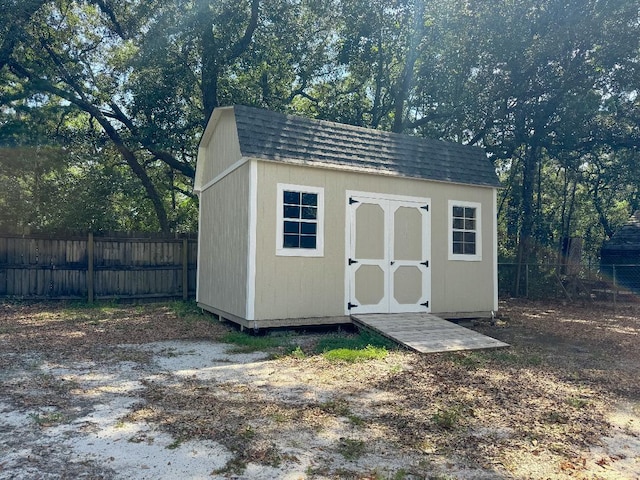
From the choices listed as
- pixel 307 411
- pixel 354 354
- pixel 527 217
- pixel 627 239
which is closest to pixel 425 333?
pixel 354 354

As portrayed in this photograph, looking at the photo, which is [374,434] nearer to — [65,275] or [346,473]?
[346,473]

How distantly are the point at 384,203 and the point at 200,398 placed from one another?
16.9ft

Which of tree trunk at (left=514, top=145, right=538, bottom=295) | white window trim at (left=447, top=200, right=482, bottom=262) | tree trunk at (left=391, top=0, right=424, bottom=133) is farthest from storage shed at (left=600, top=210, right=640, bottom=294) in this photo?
white window trim at (left=447, top=200, right=482, bottom=262)

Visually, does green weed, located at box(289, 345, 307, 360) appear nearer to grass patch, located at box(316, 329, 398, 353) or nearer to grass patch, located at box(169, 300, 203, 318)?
grass patch, located at box(316, 329, 398, 353)

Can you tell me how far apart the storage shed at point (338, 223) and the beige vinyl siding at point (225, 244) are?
0.03 meters

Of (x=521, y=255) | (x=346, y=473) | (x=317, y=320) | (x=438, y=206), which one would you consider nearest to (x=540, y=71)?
(x=521, y=255)

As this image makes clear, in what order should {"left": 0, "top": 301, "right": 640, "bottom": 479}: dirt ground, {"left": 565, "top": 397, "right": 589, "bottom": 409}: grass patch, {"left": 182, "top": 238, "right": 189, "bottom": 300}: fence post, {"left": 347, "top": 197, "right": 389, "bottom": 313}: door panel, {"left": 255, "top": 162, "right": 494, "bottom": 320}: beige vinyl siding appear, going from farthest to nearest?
{"left": 182, "top": 238, "right": 189, "bottom": 300}: fence post < {"left": 347, "top": 197, "right": 389, "bottom": 313}: door panel < {"left": 255, "top": 162, "right": 494, "bottom": 320}: beige vinyl siding < {"left": 565, "top": 397, "right": 589, "bottom": 409}: grass patch < {"left": 0, "top": 301, "right": 640, "bottom": 479}: dirt ground

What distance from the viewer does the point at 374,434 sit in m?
3.56

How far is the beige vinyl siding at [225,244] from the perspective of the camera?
7.72m

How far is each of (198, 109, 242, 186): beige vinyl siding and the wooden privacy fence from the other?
2178 mm

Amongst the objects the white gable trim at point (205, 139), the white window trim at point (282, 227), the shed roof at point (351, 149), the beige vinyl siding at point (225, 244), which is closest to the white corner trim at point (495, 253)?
the shed roof at point (351, 149)

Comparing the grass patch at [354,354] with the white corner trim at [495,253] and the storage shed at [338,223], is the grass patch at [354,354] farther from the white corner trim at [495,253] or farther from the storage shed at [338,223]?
the white corner trim at [495,253]

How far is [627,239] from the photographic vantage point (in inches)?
642

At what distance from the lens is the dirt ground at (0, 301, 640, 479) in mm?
3002
